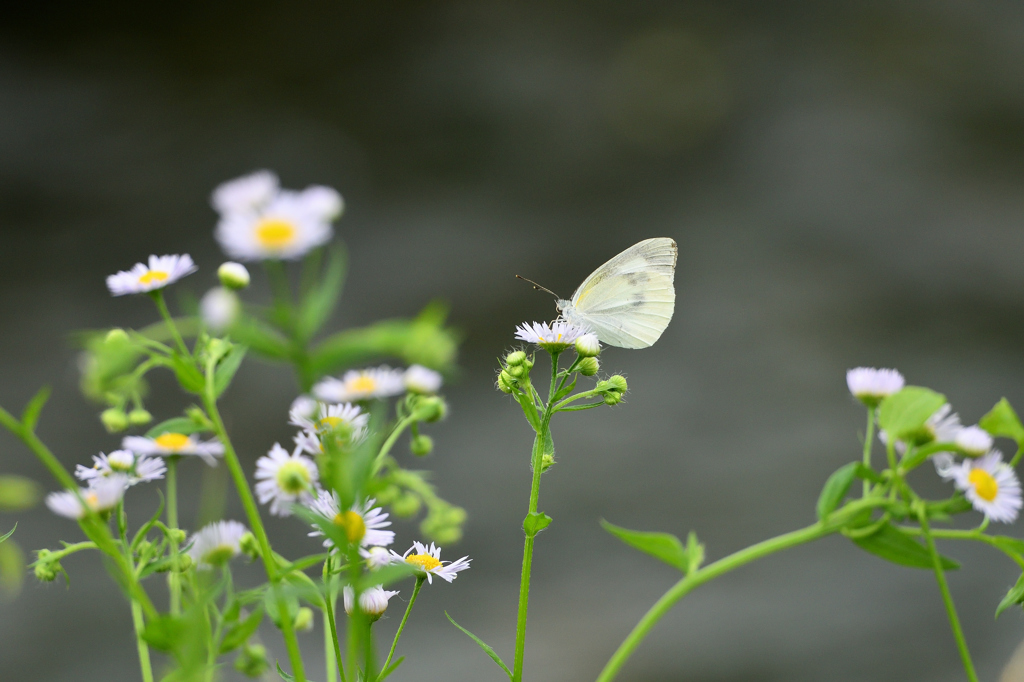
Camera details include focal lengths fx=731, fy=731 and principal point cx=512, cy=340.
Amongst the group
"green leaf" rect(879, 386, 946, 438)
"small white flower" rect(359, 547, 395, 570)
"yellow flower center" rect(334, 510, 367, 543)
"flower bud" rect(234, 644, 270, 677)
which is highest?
"yellow flower center" rect(334, 510, 367, 543)

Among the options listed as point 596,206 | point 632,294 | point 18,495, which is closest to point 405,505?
point 18,495

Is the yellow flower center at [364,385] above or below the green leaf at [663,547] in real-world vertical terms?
above

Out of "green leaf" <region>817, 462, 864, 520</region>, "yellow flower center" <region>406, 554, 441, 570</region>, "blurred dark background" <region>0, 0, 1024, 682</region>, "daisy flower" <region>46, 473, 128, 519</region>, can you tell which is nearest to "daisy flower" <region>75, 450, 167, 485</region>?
"daisy flower" <region>46, 473, 128, 519</region>

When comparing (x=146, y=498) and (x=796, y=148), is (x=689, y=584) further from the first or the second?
(x=796, y=148)

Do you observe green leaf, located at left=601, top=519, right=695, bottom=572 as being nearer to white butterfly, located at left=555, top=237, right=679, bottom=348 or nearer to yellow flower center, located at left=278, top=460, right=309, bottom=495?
yellow flower center, located at left=278, top=460, right=309, bottom=495

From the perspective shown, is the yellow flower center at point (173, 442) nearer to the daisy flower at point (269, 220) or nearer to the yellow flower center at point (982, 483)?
the daisy flower at point (269, 220)

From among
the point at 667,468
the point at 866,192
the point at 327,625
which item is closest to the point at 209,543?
the point at 327,625

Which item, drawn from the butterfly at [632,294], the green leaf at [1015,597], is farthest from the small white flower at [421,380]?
the butterfly at [632,294]
